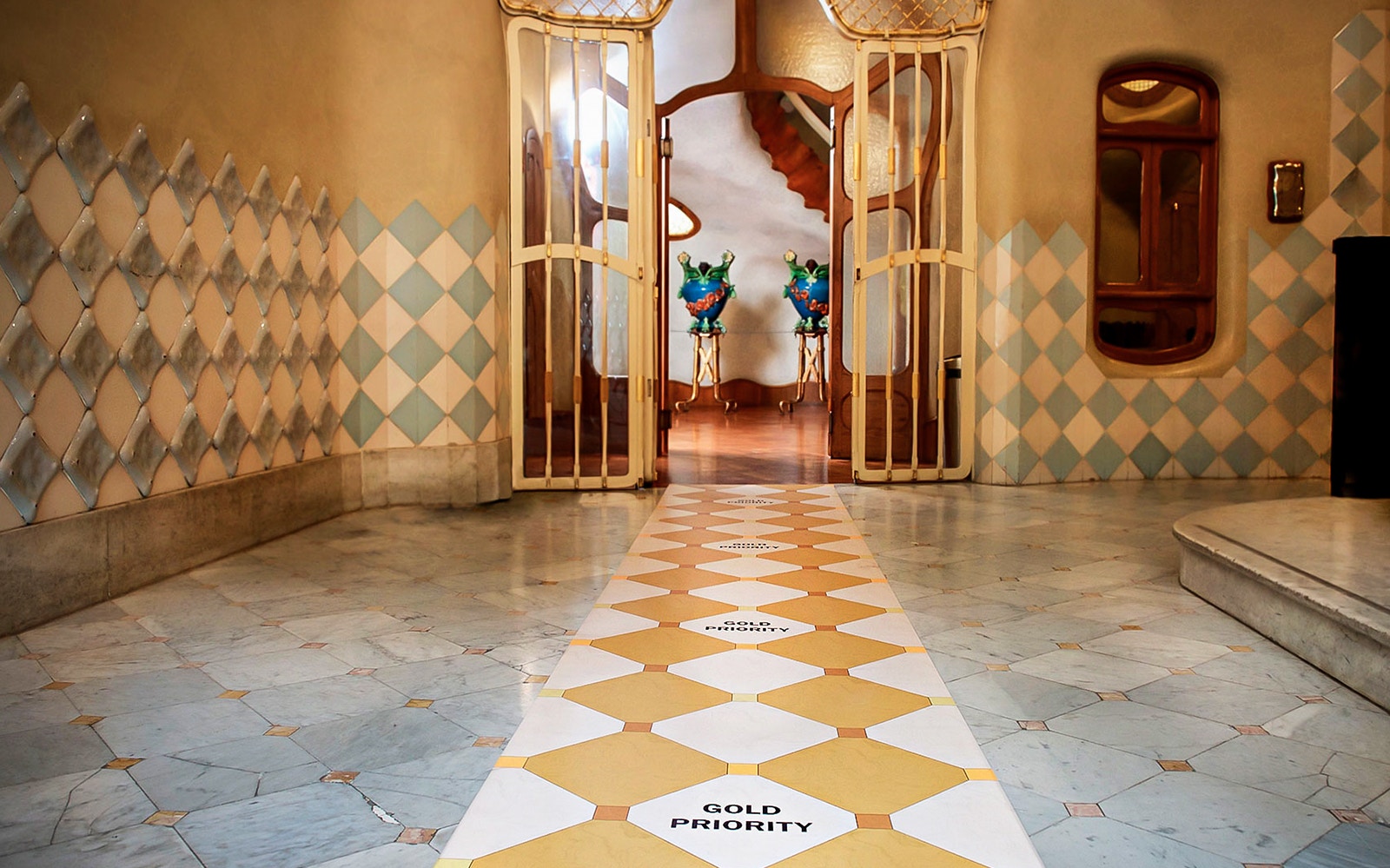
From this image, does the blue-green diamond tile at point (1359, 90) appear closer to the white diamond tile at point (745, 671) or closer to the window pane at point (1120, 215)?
the window pane at point (1120, 215)

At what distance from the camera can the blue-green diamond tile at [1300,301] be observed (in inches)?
237

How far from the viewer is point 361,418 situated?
201 inches

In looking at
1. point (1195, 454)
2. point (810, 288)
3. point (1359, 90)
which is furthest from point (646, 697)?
point (810, 288)

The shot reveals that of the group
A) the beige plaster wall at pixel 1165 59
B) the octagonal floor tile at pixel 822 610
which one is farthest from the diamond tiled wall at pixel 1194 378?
the octagonal floor tile at pixel 822 610

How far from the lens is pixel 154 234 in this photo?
136 inches

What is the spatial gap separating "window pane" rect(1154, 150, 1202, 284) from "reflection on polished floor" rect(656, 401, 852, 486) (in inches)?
100

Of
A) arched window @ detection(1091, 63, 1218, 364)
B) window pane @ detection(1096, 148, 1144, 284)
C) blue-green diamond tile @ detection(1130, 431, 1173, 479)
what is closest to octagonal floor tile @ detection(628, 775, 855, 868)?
blue-green diamond tile @ detection(1130, 431, 1173, 479)

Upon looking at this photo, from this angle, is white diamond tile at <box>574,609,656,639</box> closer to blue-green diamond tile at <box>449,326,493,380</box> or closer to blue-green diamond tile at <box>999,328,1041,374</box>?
blue-green diamond tile at <box>449,326,493,380</box>

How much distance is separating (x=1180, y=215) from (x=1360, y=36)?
1476 millimetres

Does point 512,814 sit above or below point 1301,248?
below

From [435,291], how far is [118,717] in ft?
11.1

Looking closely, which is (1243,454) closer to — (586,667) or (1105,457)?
(1105,457)

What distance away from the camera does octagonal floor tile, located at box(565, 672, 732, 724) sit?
2129 mm

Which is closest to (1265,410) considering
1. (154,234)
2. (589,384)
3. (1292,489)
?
(1292,489)
